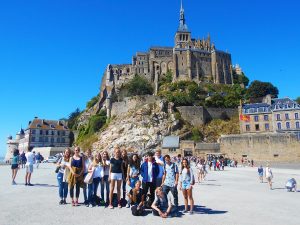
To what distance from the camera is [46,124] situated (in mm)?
66062

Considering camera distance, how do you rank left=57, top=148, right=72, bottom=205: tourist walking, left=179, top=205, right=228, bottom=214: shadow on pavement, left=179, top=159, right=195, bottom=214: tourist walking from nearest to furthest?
left=179, top=205, right=228, bottom=214: shadow on pavement < left=179, top=159, right=195, bottom=214: tourist walking < left=57, top=148, right=72, bottom=205: tourist walking

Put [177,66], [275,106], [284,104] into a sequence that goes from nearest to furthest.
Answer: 1. [284,104]
2. [275,106]
3. [177,66]

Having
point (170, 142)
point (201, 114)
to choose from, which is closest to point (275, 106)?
point (201, 114)

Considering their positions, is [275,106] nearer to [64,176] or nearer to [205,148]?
[205,148]

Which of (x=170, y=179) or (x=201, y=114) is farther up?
(x=201, y=114)

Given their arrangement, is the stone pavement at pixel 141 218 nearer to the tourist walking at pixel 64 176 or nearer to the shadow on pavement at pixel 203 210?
the shadow on pavement at pixel 203 210

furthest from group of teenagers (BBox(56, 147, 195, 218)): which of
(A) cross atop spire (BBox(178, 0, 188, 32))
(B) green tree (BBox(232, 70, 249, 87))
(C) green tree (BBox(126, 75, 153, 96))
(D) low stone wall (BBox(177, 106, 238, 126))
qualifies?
(A) cross atop spire (BBox(178, 0, 188, 32))

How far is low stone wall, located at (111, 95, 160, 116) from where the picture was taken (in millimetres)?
51456

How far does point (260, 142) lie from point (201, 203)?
30894mm

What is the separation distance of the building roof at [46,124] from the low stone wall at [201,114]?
33.4m

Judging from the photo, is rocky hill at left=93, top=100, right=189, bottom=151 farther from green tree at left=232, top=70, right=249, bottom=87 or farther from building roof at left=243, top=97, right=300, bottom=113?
green tree at left=232, top=70, right=249, bottom=87

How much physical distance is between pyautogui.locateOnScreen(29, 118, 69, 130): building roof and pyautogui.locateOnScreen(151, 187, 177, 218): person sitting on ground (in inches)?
2441

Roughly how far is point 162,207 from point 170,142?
34487mm

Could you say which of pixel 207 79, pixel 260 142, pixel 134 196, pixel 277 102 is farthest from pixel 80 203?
pixel 207 79
